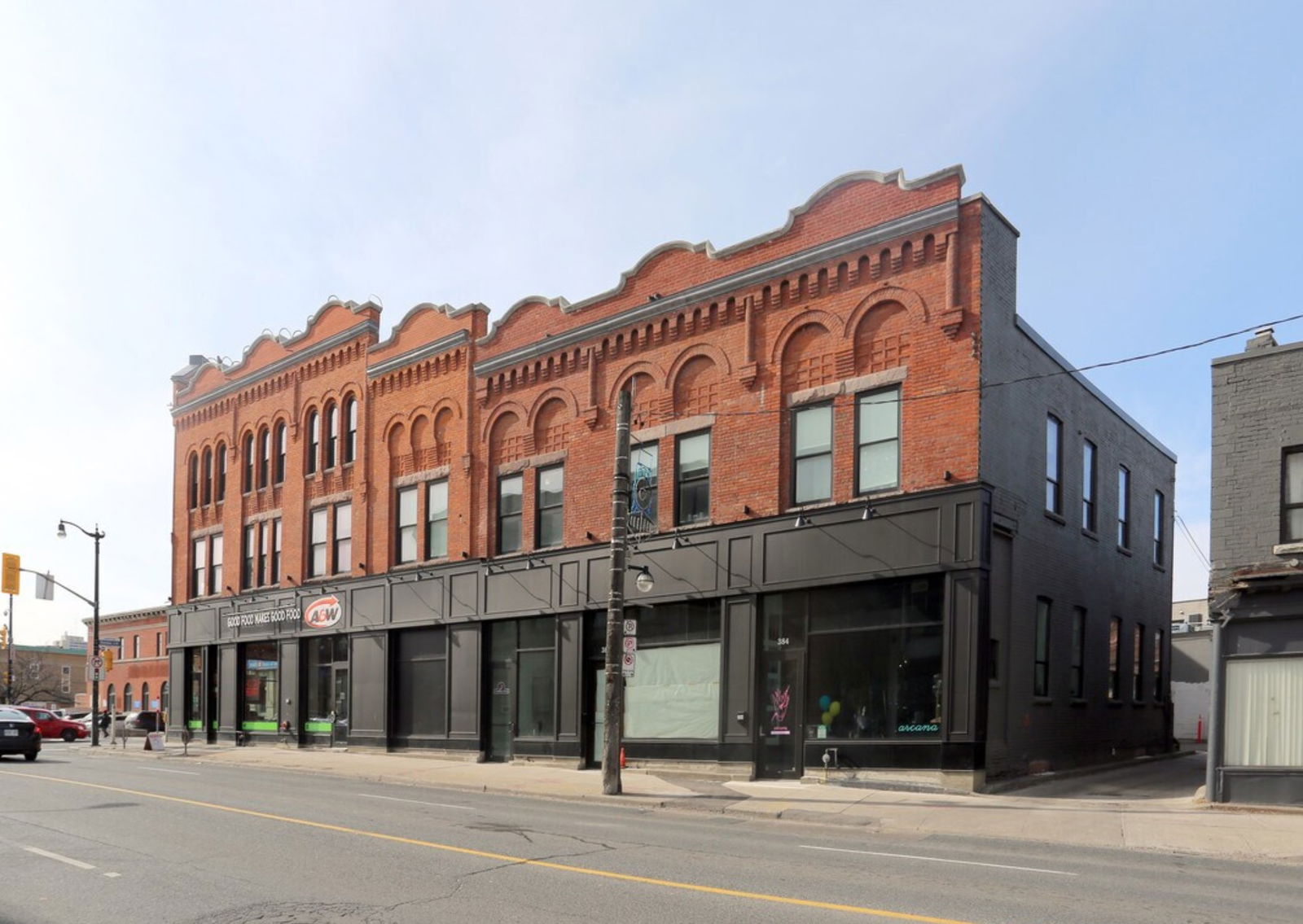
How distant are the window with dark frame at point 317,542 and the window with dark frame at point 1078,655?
843 inches

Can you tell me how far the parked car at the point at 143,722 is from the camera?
42.4m

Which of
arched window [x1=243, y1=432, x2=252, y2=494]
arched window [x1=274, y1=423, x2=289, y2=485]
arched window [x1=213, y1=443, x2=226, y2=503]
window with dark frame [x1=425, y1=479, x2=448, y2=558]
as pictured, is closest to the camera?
window with dark frame [x1=425, y1=479, x2=448, y2=558]

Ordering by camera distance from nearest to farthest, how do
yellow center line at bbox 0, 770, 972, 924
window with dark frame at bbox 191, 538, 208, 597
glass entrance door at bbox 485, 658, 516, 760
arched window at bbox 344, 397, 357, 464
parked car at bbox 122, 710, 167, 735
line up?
yellow center line at bbox 0, 770, 972, 924, glass entrance door at bbox 485, 658, 516, 760, arched window at bbox 344, 397, 357, 464, window with dark frame at bbox 191, 538, 208, 597, parked car at bbox 122, 710, 167, 735

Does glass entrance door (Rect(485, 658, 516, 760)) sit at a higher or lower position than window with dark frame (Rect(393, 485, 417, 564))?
lower

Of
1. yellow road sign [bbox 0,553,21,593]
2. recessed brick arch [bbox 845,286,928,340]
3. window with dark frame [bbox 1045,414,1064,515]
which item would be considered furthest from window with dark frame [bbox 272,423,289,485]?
window with dark frame [bbox 1045,414,1064,515]

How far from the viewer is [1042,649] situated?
20.9 m

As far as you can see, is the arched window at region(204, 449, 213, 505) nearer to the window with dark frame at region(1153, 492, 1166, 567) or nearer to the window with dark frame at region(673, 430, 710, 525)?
the window with dark frame at region(673, 430, 710, 525)

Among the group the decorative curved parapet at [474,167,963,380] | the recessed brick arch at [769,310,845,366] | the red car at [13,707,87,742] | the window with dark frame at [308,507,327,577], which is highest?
the decorative curved parapet at [474,167,963,380]

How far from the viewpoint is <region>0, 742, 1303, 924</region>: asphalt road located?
8656 mm

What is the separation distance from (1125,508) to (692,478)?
416 inches

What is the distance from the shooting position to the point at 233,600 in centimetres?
3641

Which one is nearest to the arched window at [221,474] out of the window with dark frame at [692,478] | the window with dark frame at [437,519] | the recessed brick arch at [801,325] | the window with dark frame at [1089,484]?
the window with dark frame at [437,519]

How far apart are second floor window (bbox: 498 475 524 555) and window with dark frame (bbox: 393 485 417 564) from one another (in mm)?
3684

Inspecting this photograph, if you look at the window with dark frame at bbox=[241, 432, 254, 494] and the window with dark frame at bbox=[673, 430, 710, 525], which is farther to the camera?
the window with dark frame at bbox=[241, 432, 254, 494]
